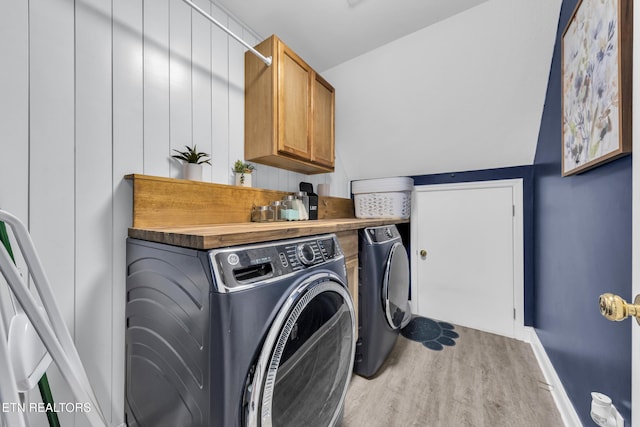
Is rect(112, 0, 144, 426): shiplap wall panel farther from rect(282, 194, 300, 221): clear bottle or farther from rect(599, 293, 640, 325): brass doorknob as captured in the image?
rect(599, 293, 640, 325): brass doorknob

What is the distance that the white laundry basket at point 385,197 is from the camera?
2.44 m

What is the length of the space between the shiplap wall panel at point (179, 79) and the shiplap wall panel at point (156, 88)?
0.02m

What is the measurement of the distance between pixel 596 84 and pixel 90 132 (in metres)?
2.06

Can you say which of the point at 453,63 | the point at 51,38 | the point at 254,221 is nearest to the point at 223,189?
the point at 254,221

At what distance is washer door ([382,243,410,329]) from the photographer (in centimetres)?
164

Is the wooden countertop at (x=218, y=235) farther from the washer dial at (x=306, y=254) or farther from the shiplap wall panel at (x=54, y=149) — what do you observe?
the shiplap wall panel at (x=54, y=149)

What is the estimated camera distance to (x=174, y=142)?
1357 millimetres

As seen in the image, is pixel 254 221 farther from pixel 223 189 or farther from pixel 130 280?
pixel 130 280

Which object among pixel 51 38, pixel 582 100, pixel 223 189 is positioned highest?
pixel 51 38

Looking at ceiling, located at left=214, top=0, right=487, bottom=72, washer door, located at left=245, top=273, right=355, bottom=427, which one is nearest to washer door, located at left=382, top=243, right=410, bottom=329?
washer door, located at left=245, top=273, right=355, bottom=427

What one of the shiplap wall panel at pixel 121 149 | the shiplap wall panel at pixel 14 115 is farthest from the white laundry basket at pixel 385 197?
the shiplap wall panel at pixel 14 115

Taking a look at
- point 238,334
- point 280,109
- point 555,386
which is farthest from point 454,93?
point 238,334

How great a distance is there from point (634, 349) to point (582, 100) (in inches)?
42.3

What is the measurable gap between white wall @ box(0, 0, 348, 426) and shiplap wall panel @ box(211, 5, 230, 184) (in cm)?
14
